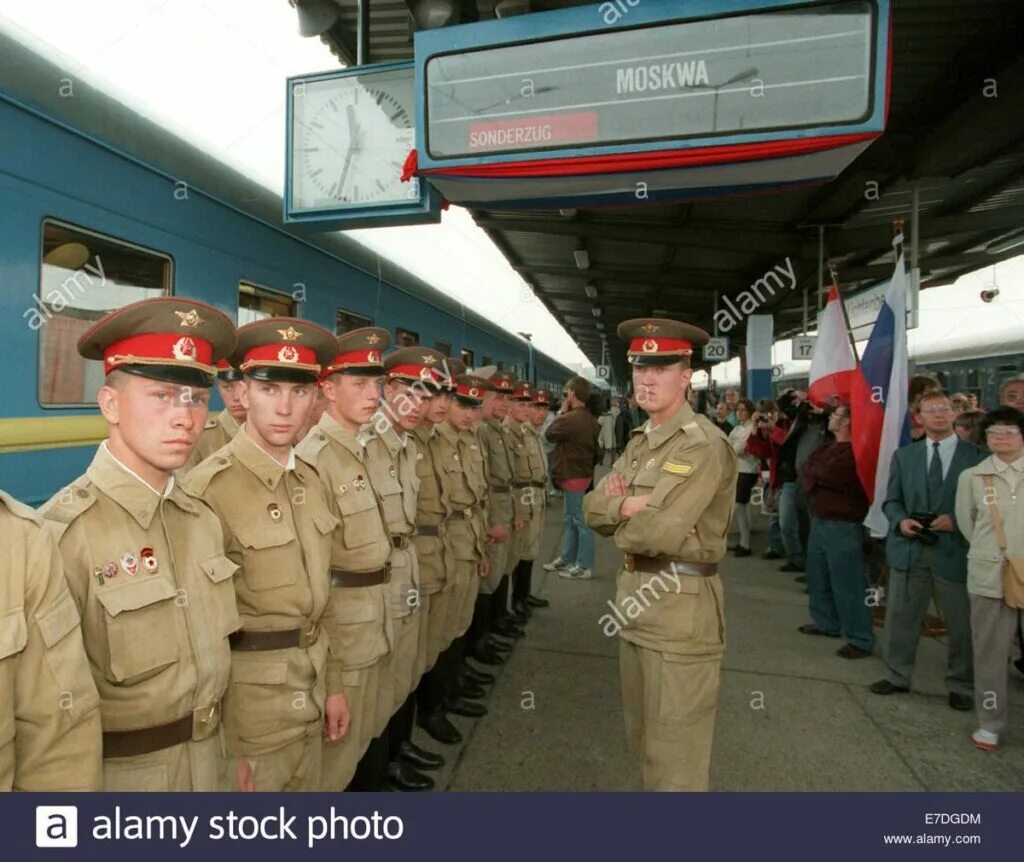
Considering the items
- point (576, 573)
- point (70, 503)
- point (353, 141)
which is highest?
point (353, 141)

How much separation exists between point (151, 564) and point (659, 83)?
2999 millimetres

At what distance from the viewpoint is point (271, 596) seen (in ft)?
6.30

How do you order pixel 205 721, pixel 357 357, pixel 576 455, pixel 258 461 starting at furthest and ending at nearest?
1. pixel 576 455
2. pixel 357 357
3. pixel 258 461
4. pixel 205 721

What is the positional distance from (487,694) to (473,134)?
3250 mm

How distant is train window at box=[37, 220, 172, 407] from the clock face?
1272 millimetres

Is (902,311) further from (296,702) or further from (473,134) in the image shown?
(296,702)

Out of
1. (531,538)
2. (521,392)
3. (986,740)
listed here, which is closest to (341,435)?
(531,538)

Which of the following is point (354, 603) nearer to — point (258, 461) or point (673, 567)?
point (258, 461)

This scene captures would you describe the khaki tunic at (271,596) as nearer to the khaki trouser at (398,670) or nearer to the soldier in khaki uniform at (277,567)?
the soldier in khaki uniform at (277,567)

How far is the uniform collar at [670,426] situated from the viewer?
2561 millimetres

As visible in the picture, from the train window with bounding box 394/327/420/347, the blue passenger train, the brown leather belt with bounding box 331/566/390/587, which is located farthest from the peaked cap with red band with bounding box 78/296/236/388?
the train window with bounding box 394/327/420/347

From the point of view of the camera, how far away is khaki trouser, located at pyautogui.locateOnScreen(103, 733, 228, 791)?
55.4 inches

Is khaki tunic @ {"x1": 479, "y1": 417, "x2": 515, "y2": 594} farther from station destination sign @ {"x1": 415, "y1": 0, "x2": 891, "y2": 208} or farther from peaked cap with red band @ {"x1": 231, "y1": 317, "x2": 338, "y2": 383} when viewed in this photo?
peaked cap with red band @ {"x1": 231, "y1": 317, "x2": 338, "y2": 383}

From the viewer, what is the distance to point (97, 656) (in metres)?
A: 1.39
